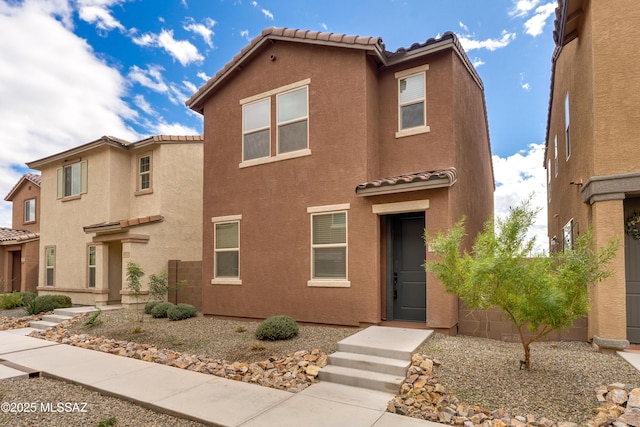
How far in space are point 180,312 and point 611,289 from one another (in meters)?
10.5

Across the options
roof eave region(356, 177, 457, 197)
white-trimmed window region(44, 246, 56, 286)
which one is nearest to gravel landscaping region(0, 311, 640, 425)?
roof eave region(356, 177, 457, 197)

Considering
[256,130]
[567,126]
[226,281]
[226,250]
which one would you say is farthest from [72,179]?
[567,126]

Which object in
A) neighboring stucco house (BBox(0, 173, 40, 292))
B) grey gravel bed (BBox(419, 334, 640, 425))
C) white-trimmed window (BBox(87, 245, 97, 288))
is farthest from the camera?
neighboring stucco house (BBox(0, 173, 40, 292))

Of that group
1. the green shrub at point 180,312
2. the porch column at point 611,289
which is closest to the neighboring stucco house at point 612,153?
the porch column at point 611,289

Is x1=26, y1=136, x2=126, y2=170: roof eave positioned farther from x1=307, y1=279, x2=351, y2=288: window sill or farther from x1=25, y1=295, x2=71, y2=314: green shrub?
x1=307, y1=279, x2=351, y2=288: window sill

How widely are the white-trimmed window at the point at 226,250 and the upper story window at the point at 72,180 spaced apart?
839 cm

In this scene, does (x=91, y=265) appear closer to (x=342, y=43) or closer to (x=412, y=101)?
(x=342, y=43)

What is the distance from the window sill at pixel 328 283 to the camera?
898cm

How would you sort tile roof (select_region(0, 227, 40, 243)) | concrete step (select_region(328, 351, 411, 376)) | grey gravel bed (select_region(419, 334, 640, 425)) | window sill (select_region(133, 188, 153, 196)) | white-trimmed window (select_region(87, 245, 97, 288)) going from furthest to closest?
1. tile roof (select_region(0, 227, 40, 243))
2. white-trimmed window (select_region(87, 245, 97, 288))
3. window sill (select_region(133, 188, 153, 196))
4. concrete step (select_region(328, 351, 411, 376))
5. grey gravel bed (select_region(419, 334, 640, 425))

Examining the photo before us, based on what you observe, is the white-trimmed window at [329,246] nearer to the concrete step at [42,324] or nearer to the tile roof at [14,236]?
the concrete step at [42,324]

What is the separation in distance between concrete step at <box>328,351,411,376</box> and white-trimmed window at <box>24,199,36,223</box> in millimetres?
24226

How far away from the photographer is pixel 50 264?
17.2 metres

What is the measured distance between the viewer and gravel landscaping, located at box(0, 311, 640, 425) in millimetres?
4840

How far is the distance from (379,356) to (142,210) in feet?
39.8
